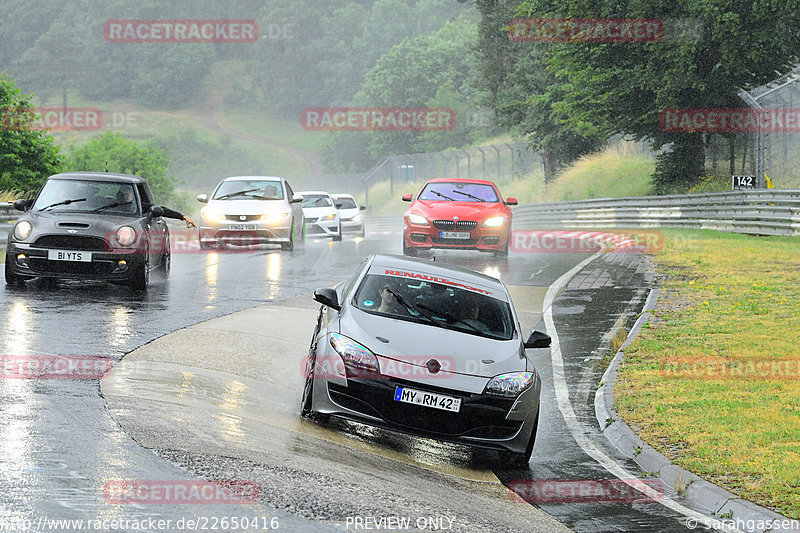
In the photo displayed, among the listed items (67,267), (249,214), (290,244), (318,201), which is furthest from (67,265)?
(318,201)

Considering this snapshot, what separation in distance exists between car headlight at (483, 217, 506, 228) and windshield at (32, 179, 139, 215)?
8.32 m

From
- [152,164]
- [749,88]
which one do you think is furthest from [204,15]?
[749,88]

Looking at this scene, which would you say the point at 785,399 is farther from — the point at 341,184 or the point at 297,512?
the point at 341,184

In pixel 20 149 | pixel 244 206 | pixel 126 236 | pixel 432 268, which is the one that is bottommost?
pixel 432 268

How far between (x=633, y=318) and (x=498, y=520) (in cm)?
945

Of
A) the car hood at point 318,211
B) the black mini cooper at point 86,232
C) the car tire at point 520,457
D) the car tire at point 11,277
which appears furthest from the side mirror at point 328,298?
the car hood at point 318,211

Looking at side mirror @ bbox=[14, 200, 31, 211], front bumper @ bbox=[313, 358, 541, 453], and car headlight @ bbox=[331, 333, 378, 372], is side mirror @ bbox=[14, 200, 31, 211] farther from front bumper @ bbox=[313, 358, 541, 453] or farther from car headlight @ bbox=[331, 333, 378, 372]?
front bumper @ bbox=[313, 358, 541, 453]

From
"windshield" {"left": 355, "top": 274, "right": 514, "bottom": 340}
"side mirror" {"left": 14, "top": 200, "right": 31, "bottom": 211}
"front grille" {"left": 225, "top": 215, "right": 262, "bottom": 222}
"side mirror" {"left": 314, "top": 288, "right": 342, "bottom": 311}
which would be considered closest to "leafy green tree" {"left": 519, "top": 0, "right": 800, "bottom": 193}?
"front grille" {"left": 225, "top": 215, "right": 262, "bottom": 222}

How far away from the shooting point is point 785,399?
10.2 m

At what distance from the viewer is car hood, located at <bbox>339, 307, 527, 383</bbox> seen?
8258 millimetres

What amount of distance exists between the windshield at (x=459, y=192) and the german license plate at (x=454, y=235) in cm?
111

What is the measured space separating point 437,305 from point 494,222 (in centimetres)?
1316

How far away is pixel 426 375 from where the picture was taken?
26.7 feet

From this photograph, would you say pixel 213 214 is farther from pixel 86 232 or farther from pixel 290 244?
pixel 86 232
